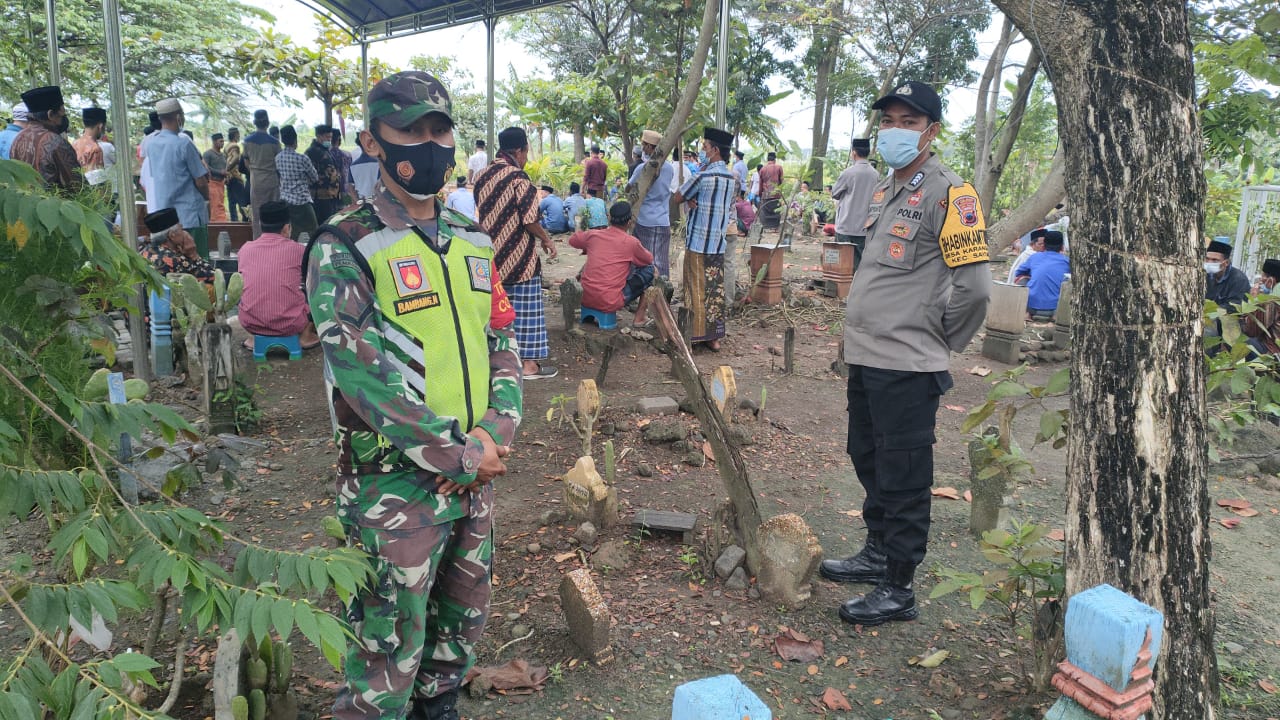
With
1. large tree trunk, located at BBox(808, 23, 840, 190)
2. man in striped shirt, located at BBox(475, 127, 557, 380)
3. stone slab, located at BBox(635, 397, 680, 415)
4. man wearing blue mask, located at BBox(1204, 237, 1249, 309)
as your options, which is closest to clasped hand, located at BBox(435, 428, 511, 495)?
stone slab, located at BBox(635, 397, 680, 415)

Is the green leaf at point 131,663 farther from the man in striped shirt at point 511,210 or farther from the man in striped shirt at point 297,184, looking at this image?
the man in striped shirt at point 297,184

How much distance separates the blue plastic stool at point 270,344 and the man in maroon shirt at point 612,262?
8.35ft

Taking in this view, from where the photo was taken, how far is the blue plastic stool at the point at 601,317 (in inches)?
303

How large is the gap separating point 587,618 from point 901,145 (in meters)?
2.25

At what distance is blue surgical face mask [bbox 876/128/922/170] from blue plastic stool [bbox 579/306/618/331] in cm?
449

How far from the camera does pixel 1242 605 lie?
3.78 metres

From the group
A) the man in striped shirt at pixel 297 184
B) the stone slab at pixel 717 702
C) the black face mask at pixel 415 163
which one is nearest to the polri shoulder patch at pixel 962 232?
the black face mask at pixel 415 163

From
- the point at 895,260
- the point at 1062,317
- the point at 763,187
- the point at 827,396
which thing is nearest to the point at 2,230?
the point at 895,260

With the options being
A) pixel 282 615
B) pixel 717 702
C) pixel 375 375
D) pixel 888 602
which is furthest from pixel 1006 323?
pixel 282 615

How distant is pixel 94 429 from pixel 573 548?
2.34 meters

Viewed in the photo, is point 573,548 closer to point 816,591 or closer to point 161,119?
point 816,591

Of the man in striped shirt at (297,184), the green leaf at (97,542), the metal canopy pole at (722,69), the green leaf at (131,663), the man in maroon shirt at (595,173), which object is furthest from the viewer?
the man in maroon shirt at (595,173)

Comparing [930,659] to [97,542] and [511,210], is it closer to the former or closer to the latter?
[97,542]

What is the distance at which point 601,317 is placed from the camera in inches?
303
